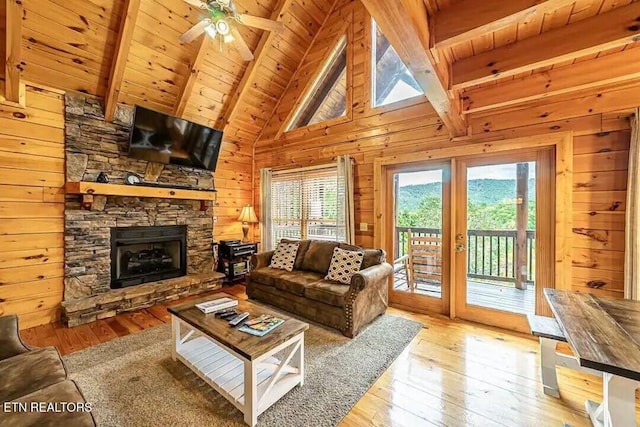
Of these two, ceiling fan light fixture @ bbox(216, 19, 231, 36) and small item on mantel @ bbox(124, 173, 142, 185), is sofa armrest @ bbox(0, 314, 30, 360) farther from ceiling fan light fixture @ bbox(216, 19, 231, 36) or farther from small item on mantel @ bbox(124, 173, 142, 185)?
ceiling fan light fixture @ bbox(216, 19, 231, 36)

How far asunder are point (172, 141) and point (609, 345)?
4843mm

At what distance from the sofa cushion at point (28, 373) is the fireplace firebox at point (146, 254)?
238cm

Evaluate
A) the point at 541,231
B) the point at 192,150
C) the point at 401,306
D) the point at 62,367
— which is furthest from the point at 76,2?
the point at 541,231

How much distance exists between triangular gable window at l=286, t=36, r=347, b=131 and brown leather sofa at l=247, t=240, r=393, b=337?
2.29 metres

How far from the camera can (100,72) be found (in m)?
3.34

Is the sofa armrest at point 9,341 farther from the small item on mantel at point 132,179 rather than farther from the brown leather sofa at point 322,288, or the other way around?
the small item on mantel at point 132,179

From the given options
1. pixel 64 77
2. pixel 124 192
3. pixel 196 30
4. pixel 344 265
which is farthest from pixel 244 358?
pixel 64 77

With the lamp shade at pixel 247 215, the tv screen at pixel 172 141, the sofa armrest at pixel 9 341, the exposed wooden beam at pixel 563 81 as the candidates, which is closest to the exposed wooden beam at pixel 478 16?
the exposed wooden beam at pixel 563 81

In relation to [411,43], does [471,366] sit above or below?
below

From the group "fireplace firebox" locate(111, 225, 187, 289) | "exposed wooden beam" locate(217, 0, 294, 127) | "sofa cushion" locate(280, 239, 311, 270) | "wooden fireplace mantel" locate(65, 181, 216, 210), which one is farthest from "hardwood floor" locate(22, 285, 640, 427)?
"exposed wooden beam" locate(217, 0, 294, 127)

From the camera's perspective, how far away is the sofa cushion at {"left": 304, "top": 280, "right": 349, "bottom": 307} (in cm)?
285

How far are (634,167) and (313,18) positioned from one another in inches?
177

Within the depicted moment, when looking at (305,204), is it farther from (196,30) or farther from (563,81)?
(563,81)

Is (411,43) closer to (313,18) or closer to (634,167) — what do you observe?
(634,167)
